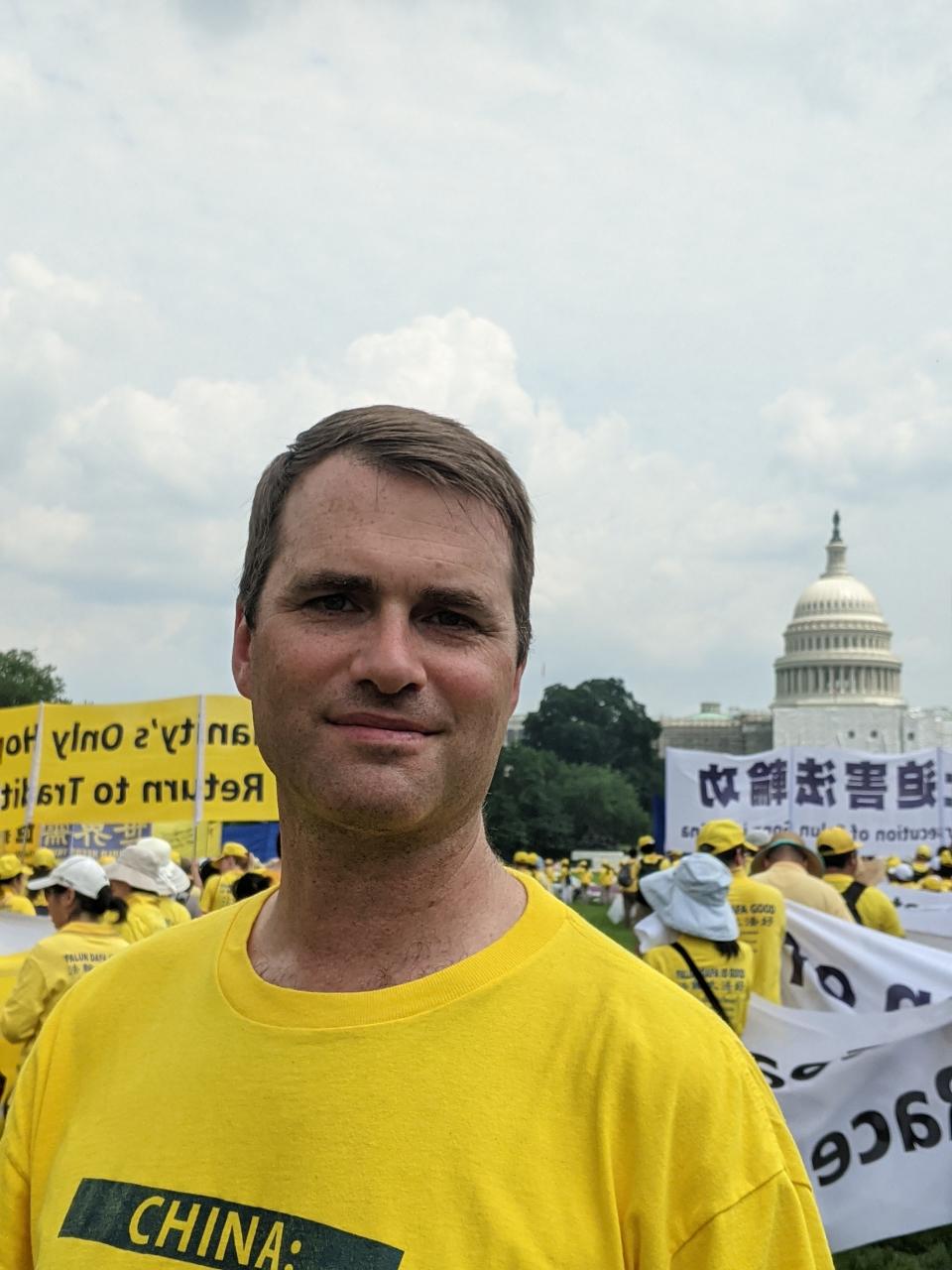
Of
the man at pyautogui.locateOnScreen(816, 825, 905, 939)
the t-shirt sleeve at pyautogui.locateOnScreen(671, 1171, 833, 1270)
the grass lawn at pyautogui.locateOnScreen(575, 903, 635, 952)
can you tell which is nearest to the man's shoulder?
the t-shirt sleeve at pyautogui.locateOnScreen(671, 1171, 833, 1270)

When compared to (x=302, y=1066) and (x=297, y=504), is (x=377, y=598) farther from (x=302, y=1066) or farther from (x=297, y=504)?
(x=302, y=1066)

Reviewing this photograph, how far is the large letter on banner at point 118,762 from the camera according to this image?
983 centimetres

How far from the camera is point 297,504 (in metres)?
1.53

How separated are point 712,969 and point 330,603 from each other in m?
4.32

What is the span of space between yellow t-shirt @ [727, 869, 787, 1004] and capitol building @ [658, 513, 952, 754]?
88489 millimetres

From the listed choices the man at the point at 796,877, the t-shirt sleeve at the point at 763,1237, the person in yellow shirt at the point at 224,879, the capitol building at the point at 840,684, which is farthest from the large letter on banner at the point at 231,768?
the capitol building at the point at 840,684

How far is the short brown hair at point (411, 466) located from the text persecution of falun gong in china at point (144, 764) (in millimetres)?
8304

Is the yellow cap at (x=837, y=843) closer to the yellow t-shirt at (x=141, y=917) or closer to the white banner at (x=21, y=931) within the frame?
the yellow t-shirt at (x=141, y=917)

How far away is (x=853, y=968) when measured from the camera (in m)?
6.41

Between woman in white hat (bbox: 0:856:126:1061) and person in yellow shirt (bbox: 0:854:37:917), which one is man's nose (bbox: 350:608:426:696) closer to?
woman in white hat (bbox: 0:856:126:1061)

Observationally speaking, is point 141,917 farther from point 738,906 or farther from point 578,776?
point 578,776

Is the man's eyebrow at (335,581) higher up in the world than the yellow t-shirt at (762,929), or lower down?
higher up

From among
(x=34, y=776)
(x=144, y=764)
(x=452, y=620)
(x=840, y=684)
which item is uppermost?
(x=840, y=684)

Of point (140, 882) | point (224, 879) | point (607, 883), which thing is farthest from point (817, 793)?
point (607, 883)
